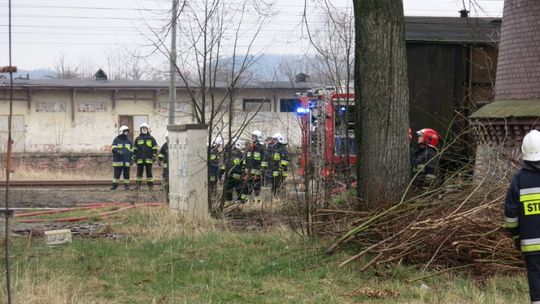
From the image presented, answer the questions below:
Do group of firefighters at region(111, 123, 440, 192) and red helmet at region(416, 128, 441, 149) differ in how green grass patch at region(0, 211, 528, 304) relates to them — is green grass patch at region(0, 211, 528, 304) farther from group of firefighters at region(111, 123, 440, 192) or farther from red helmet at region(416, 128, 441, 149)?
red helmet at region(416, 128, 441, 149)

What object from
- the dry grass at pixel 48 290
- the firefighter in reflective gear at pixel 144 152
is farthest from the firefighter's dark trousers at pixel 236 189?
the dry grass at pixel 48 290

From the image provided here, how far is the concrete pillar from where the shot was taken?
40.3 ft

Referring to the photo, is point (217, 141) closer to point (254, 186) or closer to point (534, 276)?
point (254, 186)

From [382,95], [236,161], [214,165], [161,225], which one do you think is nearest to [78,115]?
[236,161]

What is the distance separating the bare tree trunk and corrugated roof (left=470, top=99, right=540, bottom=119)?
3106 millimetres

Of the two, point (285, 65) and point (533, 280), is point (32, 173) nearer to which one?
A: point (285, 65)

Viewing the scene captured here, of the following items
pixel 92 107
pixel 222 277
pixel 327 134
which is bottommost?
pixel 222 277

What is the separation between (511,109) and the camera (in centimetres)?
1188

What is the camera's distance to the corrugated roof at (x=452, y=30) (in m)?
16.2

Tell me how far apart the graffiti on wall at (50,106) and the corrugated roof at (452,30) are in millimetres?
24792

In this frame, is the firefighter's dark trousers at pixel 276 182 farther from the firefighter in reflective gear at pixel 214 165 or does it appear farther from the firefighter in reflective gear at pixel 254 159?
the firefighter in reflective gear at pixel 214 165

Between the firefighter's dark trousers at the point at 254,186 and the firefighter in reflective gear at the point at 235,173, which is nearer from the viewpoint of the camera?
the firefighter in reflective gear at the point at 235,173

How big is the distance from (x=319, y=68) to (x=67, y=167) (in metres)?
17.0

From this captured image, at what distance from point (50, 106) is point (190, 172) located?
28.4 meters
